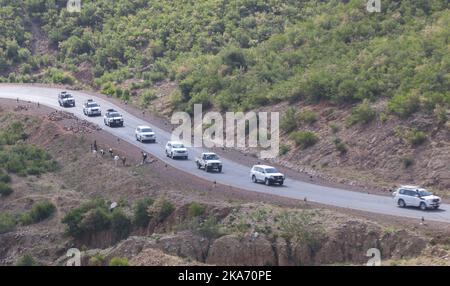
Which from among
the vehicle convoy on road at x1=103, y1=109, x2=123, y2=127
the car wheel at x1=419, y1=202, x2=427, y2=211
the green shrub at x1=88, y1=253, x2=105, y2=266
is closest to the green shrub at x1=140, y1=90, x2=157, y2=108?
the vehicle convoy on road at x1=103, y1=109, x2=123, y2=127

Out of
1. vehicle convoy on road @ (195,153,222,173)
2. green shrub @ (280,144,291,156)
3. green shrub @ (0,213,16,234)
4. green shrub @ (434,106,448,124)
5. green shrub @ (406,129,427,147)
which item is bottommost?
green shrub @ (0,213,16,234)

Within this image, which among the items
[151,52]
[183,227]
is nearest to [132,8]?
[151,52]

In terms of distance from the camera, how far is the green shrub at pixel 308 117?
67.9m

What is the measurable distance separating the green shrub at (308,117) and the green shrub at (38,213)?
20261 millimetres

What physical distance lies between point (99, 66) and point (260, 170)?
4443 centimetres

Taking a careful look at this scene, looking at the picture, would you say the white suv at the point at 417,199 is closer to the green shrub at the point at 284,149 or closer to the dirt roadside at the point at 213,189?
the dirt roadside at the point at 213,189

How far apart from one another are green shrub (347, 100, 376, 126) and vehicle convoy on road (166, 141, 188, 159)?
1099cm

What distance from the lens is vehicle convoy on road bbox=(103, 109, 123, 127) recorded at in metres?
74.6

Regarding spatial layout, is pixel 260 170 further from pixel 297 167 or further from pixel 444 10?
pixel 444 10

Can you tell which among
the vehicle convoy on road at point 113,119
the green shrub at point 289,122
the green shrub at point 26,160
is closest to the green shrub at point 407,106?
the green shrub at point 289,122

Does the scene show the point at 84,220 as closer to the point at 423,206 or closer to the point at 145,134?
the point at 423,206

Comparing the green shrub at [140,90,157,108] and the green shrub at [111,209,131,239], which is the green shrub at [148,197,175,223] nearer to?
the green shrub at [111,209,131,239]

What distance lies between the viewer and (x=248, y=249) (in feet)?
147

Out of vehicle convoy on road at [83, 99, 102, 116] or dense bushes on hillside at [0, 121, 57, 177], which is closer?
dense bushes on hillside at [0, 121, 57, 177]
